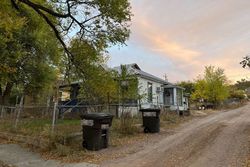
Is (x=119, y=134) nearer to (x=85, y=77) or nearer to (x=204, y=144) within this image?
(x=85, y=77)

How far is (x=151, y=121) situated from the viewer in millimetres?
16219

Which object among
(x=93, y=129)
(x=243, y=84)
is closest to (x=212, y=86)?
(x=93, y=129)

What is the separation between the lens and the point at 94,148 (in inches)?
447

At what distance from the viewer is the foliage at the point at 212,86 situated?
1754 inches

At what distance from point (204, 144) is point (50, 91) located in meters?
21.8

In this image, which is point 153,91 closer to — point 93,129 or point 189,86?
point 93,129

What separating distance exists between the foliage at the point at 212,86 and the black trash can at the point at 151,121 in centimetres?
3024

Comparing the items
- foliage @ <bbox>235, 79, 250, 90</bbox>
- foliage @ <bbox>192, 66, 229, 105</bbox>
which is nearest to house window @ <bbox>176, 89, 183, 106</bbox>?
foliage @ <bbox>192, 66, 229, 105</bbox>

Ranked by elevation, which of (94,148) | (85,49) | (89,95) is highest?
(85,49)

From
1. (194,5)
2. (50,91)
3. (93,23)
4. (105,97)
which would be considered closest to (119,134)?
(105,97)

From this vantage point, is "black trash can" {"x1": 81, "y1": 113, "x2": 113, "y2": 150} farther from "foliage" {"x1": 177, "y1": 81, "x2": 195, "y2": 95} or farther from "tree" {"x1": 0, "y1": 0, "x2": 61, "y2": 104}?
"foliage" {"x1": 177, "y1": 81, "x2": 195, "y2": 95}

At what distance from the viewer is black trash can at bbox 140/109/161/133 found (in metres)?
16.2

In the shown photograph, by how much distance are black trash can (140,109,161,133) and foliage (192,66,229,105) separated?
3024 cm

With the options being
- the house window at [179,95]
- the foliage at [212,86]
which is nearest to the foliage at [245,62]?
the house window at [179,95]
